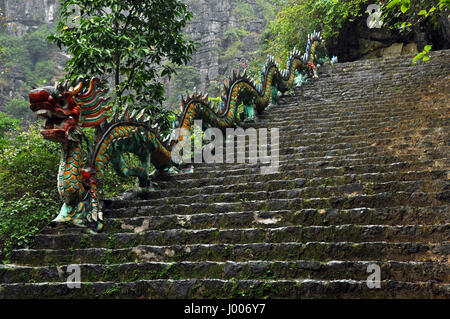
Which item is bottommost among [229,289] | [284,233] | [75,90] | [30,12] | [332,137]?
[229,289]

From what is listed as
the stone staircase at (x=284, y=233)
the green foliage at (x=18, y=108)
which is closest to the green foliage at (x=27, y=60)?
the green foliage at (x=18, y=108)

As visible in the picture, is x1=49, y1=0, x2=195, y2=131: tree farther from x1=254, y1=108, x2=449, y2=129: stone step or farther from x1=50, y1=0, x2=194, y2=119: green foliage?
x1=254, y1=108, x2=449, y2=129: stone step

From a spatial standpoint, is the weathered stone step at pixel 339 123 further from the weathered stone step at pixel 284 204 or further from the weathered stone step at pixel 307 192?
the weathered stone step at pixel 284 204

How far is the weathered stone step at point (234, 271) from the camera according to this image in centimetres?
275

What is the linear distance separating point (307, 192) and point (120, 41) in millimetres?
4714

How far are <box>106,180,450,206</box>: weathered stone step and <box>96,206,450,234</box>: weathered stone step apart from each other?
447mm

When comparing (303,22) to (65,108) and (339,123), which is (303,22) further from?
(65,108)

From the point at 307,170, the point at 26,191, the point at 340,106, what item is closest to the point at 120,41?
the point at 26,191

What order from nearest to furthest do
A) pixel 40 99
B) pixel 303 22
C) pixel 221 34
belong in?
1. pixel 40 99
2. pixel 303 22
3. pixel 221 34

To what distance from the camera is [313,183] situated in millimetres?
4434

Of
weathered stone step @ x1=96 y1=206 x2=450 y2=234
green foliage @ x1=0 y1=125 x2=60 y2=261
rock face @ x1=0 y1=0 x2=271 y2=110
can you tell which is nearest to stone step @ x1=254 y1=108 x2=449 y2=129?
weathered stone step @ x1=96 y1=206 x2=450 y2=234
